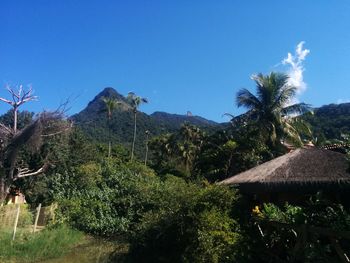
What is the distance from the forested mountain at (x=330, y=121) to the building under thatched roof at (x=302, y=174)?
65.1 feet

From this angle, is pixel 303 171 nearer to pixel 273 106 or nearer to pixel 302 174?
pixel 302 174

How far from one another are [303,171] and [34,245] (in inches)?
348

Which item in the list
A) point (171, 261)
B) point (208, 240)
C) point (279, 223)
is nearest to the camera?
point (279, 223)

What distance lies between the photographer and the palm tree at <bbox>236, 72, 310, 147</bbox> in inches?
1142

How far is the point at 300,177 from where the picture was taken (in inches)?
575

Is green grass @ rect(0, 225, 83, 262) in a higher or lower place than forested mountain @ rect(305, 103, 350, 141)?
lower

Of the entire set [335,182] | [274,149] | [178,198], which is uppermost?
[274,149]

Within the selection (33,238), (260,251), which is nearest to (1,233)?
(33,238)

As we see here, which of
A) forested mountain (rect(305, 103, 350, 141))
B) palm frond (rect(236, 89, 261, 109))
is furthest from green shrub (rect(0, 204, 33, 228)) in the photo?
forested mountain (rect(305, 103, 350, 141))

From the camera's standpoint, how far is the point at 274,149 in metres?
30.2

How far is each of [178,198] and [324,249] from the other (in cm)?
742

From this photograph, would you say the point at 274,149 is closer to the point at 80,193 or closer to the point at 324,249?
the point at 80,193

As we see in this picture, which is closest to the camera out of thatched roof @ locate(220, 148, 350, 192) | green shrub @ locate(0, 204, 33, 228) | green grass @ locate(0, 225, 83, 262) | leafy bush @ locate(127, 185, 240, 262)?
leafy bush @ locate(127, 185, 240, 262)

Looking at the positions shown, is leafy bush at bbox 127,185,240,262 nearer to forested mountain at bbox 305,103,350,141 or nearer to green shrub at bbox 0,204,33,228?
green shrub at bbox 0,204,33,228
